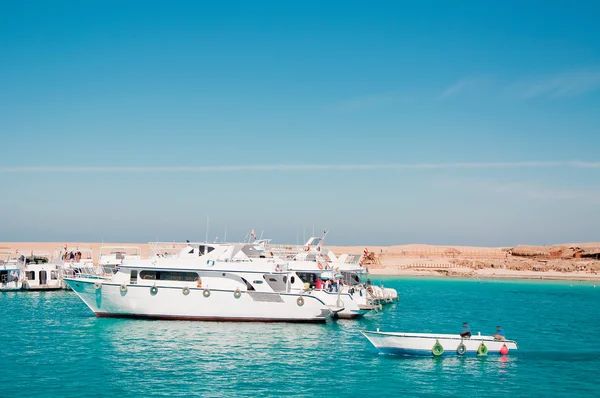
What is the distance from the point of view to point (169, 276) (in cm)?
4284

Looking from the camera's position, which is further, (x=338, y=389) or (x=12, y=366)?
(x=12, y=366)

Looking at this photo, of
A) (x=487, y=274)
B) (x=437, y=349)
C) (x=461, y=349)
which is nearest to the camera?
(x=437, y=349)

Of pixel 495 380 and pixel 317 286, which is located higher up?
pixel 317 286

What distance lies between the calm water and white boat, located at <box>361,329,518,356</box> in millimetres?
623

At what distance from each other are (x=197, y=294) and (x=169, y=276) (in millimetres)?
2534

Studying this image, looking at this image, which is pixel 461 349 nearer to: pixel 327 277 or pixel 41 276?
pixel 327 277

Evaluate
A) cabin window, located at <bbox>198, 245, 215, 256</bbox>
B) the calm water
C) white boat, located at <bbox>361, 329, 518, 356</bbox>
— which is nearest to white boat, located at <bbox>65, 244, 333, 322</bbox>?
the calm water

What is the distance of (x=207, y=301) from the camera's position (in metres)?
42.2

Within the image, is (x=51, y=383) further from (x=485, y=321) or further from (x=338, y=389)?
(x=485, y=321)

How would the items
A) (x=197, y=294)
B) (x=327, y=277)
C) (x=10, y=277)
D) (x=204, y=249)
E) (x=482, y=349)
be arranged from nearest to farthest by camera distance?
(x=482, y=349), (x=197, y=294), (x=204, y=249), (x=327, y=277), (x=10, y=277)

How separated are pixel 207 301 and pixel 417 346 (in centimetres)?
1636

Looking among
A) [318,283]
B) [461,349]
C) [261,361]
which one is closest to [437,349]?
[461,349]

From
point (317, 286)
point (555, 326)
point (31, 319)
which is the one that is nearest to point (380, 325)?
point (317, 286)

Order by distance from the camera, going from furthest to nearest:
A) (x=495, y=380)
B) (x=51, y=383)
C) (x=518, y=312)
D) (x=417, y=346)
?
(x=518, y=312) < (x=417, y=346) < (x=495, y=380) < (x=51, y=383)
